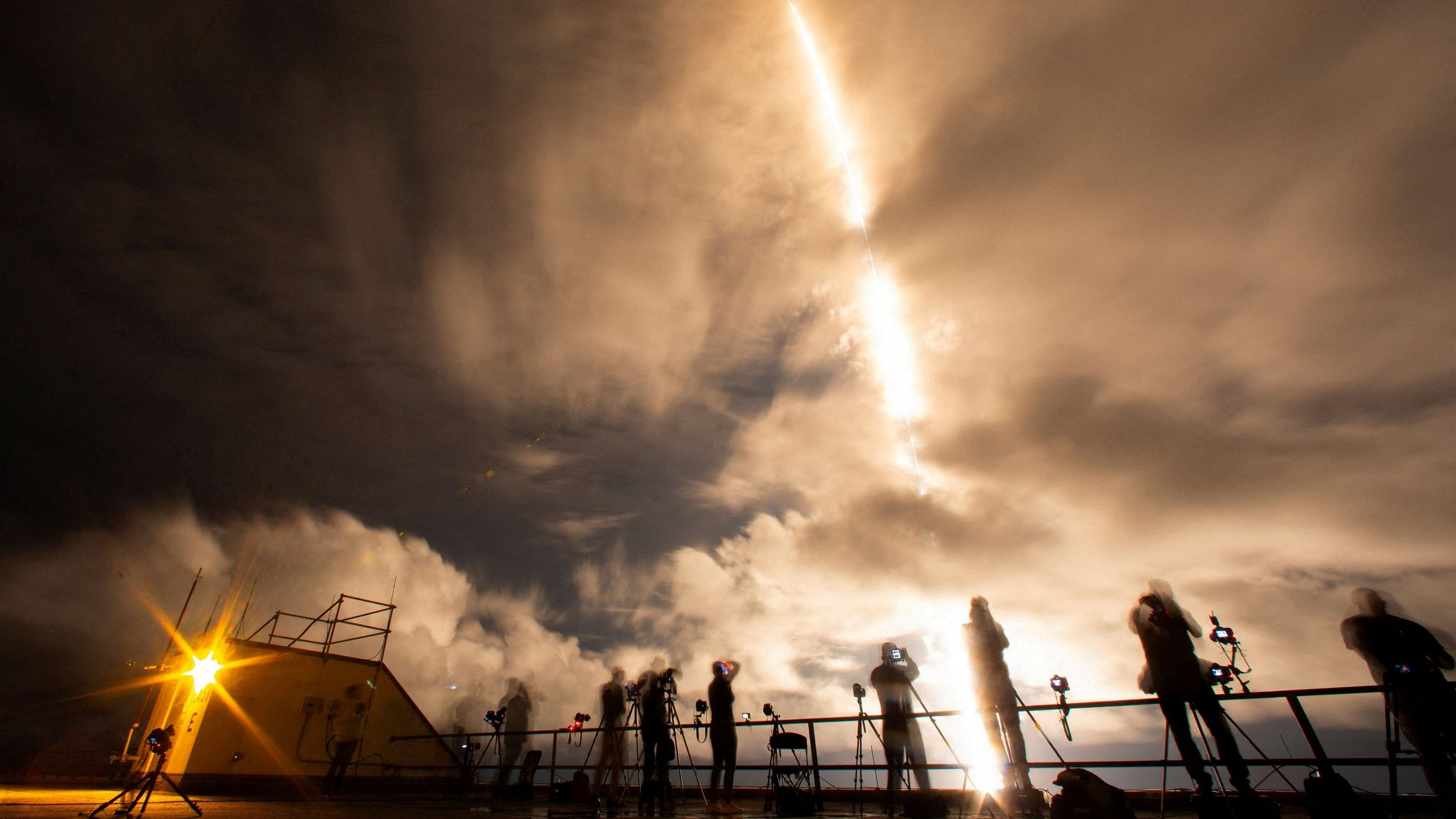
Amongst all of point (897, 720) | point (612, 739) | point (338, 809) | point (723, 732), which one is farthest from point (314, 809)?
point (897, 720)

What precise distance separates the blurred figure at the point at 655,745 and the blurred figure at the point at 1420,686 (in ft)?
22.1

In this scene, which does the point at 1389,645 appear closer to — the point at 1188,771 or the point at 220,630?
the point at 1188,771

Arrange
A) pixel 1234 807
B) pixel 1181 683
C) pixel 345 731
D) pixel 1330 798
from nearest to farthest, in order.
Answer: pixel 1330 798 < pixel 1234 807 < pixel 1181 683 < pixel 345 731

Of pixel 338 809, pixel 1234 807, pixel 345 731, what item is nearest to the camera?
pixel 1234 807

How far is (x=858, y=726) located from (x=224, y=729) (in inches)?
542

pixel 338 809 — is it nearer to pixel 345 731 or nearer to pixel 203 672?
pixel 203 672

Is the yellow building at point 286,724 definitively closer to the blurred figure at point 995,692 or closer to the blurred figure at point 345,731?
the blurred figure at point 345,731

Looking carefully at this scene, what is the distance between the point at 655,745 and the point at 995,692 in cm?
421

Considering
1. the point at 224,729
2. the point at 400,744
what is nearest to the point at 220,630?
the point at 224,729

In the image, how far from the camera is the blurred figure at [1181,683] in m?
4.50

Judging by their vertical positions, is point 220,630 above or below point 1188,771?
above

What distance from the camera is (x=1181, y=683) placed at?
4.80m

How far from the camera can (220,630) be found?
13.2m

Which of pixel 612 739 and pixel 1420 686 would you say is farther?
pixel 612 739
